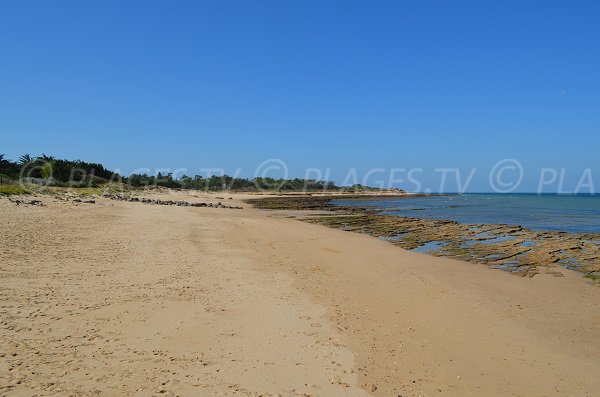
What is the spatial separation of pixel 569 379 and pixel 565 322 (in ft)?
9.60

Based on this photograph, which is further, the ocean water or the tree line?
the tree line

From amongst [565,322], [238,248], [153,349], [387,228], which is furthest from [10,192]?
[565,322]

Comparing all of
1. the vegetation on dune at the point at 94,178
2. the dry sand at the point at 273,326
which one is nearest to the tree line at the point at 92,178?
the vegetation on dune at the point at 94,178

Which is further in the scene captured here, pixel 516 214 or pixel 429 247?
pixel 516 214

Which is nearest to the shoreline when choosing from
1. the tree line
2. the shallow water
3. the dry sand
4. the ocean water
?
the shallow water

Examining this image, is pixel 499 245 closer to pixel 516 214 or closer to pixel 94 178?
pixel 516 214

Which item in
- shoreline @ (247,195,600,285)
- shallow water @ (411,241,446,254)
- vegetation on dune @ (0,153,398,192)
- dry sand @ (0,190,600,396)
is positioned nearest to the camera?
dry sand @ (0,190,600,396)

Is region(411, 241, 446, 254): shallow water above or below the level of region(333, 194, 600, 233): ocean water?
below

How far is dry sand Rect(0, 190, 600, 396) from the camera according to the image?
4609 mm

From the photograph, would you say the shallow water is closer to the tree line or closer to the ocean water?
the ocean water

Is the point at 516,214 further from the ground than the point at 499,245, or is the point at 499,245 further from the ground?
the point at 516,214

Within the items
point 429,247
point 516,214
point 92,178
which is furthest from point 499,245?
point 92,178

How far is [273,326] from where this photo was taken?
6.38m

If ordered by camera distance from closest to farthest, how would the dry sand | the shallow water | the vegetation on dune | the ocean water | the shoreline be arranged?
the dry sand
the shoreline
the shallow water
the ocean water
the vegetation on dune
